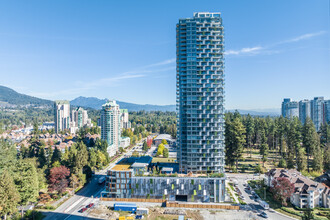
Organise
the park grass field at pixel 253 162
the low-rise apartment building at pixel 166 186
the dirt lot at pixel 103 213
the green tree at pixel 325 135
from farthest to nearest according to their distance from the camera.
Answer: the green tree at pixel 325 135 < the park grass field at pixel 253 162 < the low-rise apartment building at pixel 166 186 < the dirt lot at pixel 103 213

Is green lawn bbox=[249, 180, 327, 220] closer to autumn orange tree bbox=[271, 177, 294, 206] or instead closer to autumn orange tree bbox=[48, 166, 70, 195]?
autumn orange tree bbox=[271, 177, 294, 206]

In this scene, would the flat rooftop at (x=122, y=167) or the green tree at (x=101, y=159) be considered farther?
the green tree at (x=101, y=159)

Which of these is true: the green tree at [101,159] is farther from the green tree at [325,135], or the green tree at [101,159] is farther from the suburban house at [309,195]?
the green tree at [325,135]

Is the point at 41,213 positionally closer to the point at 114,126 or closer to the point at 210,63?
the point at 210,63

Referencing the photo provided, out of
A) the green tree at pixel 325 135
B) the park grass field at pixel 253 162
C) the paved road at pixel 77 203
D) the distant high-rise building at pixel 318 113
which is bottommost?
the paved road at pixel 77 203

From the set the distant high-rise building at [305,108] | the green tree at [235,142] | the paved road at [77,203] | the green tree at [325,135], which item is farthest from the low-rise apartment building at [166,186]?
the distant high-rise building at [305,108]

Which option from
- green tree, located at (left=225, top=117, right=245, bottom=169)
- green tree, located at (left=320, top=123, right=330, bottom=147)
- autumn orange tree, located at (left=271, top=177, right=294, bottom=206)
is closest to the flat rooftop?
green tree, located at (left=225, top=117, right=245, bottom=169)

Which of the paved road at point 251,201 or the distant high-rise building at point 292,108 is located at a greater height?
the distant high-rise building at point 292,108

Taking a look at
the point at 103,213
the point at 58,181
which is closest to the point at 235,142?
the point at 103,213

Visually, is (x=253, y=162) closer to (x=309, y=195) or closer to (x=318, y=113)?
(x=309, y=195)
